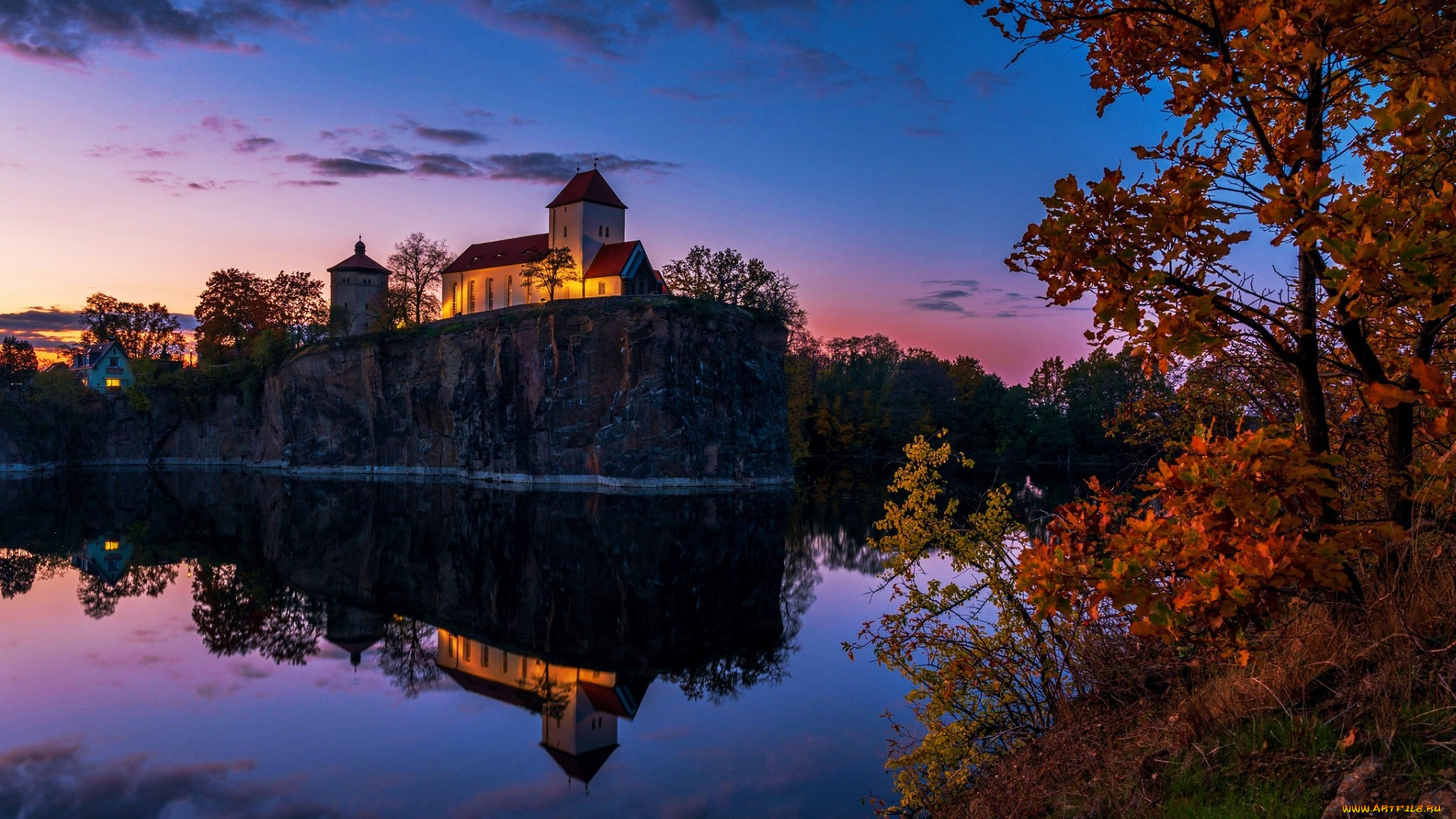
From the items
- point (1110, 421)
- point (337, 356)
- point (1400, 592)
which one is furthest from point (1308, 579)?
point (337, 356)

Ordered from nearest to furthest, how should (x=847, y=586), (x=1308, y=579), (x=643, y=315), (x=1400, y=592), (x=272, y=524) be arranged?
(x=1308, y=579)
(x=1400, y=592)
(x=847, y=586)
(x=272, y=524)
(x=643, y=315)

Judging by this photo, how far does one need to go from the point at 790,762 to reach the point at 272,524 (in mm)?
33527

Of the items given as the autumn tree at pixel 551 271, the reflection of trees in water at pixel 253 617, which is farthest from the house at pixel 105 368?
the reflection of trees in water at pixel 253 617

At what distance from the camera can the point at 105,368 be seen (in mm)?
84125

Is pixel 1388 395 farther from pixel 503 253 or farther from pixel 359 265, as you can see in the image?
pixel 359 265

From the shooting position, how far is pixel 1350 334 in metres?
3.70

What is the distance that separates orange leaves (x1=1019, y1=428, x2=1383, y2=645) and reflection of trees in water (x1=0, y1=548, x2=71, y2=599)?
28.3 m

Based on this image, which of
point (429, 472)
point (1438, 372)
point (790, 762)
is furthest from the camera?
point (429, 472)

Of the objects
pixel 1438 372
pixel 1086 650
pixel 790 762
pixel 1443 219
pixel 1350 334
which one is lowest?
pixel 790 762

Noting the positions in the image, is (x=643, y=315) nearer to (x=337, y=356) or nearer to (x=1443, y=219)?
(x=337, y=356)

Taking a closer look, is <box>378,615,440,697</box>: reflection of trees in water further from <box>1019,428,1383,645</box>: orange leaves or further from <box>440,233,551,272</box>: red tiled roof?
<box>440,233,551,272</box>: red tiled roof

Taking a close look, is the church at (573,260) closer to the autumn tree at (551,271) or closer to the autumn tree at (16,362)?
the autumn tree at (551,271)

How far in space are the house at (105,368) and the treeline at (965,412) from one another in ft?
224

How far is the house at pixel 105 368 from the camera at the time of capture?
82.4 meters
